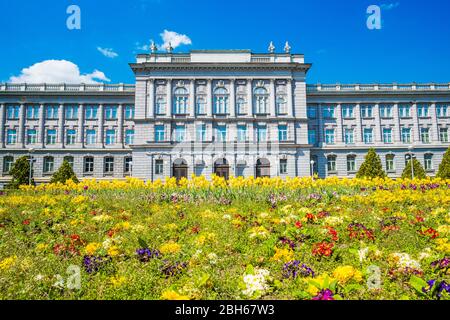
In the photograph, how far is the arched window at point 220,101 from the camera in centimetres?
3381

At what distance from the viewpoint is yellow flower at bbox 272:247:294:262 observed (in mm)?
5051

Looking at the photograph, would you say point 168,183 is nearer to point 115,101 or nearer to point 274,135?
point 274,135

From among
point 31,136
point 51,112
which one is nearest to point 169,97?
point 51,112

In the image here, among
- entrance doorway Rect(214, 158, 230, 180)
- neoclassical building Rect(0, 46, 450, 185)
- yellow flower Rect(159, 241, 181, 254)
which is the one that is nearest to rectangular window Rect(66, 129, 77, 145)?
neoclassical building Rect(0, 46, 450, 185)

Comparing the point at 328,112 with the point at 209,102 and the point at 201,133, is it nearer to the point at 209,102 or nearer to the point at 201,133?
the point at 209,102

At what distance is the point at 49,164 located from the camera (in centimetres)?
3672

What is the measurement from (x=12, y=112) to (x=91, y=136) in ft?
34.9

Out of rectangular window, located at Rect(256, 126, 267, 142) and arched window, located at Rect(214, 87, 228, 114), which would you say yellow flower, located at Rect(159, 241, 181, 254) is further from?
arched window, located at Rect(214, 87, 228, 114)

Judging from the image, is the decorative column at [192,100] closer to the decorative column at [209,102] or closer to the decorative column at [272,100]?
the decorative column at [209,102]

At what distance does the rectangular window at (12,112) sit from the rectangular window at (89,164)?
10.8m

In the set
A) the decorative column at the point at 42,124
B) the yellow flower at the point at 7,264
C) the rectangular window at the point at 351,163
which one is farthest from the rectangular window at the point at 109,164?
the yellow flower at the point at 7,264

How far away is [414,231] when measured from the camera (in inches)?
266

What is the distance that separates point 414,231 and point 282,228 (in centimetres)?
306
